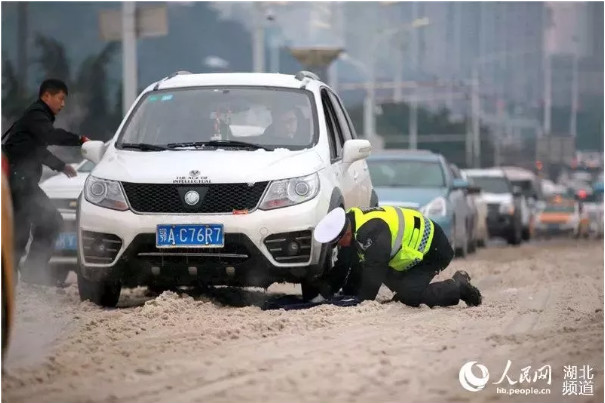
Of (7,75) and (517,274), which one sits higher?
(7,75)

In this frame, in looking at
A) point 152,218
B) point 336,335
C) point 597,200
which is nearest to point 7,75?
point 152,218

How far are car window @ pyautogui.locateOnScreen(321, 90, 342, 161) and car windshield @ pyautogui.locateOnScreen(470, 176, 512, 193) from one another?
1887cm

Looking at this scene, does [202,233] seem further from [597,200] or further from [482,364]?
[597,200]

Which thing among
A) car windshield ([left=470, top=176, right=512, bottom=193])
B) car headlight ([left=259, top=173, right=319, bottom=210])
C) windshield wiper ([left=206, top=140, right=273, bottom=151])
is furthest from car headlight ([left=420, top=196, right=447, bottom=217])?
car windshield ([left=470, top=176, right=512, bottom=193])

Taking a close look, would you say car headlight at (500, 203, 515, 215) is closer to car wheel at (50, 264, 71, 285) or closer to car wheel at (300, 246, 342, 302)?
car wheel at (50, 264, 71, 285)

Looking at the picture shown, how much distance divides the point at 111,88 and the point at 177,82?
98.2 feet

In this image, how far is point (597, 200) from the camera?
157 ft

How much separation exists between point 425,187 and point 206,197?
28.2 ft

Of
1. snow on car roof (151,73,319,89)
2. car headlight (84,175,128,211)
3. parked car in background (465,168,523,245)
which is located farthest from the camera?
parked car in background (465,168,523,245)

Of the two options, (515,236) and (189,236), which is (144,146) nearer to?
(189,236)

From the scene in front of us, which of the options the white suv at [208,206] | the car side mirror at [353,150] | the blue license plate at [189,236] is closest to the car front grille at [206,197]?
the white suv at [208,206]

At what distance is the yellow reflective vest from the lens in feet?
34.8

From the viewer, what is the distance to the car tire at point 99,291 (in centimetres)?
1099

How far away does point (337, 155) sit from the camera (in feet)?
38.8
